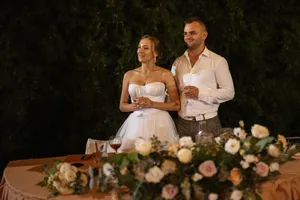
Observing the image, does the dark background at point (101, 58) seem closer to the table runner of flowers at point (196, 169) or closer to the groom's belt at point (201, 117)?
the groom's belt at point (201, 117)

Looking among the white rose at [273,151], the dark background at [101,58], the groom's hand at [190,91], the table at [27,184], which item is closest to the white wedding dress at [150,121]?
the groom's hand at [190,91]

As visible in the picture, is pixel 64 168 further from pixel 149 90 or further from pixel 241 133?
pixel 149 90

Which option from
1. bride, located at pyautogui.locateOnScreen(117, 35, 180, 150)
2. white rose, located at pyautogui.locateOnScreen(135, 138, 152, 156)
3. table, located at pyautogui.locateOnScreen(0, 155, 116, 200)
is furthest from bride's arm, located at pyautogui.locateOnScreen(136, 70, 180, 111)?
white rose, located at pyautogui.locateOnScreen(135, 138, 152, 156)

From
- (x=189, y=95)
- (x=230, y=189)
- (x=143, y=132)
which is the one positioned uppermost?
(x=189, y=95)

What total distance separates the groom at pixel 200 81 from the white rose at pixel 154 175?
1.41 meters

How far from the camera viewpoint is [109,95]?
4.18m

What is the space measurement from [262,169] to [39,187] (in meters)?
1.16

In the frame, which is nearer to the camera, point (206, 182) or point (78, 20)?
point (206, 182)

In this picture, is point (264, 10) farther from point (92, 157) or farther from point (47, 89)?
point (92, 157)

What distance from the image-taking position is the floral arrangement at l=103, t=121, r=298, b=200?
1.89 metres

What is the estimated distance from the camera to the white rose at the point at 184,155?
6.19ft

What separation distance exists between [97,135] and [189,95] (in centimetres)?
139

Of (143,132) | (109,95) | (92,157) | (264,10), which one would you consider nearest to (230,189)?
(92,157)

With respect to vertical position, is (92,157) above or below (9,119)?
below
